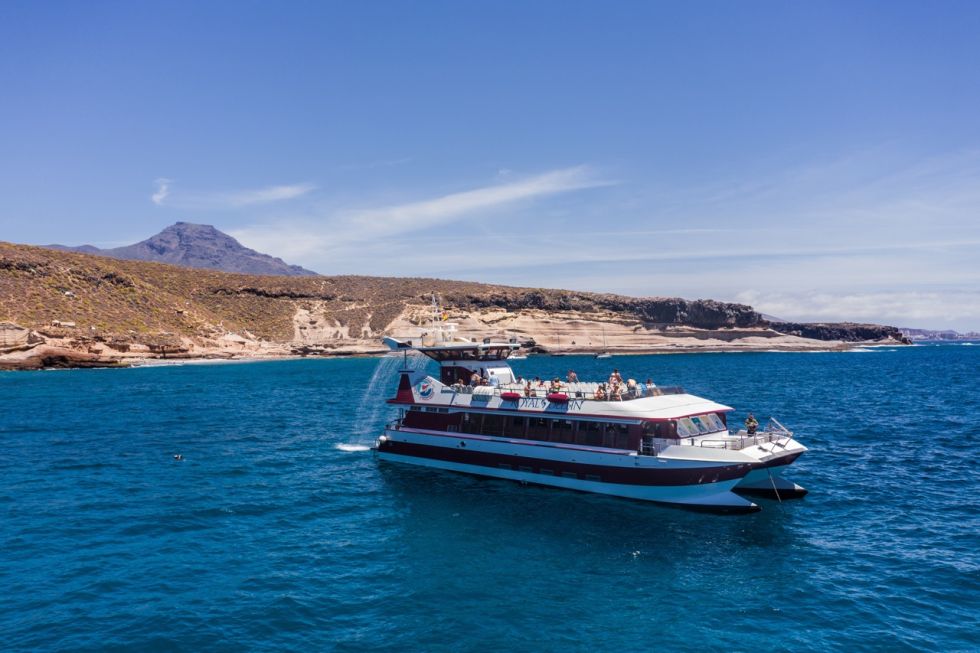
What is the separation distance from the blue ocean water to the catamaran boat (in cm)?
110

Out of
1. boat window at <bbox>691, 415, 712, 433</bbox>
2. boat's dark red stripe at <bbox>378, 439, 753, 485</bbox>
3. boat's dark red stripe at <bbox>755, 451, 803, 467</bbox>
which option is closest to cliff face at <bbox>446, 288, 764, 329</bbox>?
boat's dark red stripe at <bbox>378, 439, 753, 485</bbox>

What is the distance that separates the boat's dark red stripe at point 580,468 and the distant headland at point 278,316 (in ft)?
284

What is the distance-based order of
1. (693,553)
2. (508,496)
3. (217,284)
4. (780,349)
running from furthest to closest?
1. (780,349)
2. (217,284)
3. (508,496)
4. (693,553)

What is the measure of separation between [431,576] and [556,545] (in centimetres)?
518

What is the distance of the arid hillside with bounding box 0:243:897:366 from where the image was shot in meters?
104

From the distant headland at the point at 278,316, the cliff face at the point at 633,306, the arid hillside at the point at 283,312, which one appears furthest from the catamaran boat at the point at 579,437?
the cliff face at the point at 633,306

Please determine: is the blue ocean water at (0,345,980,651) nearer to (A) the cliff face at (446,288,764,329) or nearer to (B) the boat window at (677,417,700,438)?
(B) the boat window at (677,417,700,438)

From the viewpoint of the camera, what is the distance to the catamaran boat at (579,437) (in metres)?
26.0

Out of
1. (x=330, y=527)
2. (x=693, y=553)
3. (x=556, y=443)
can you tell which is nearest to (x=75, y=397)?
(x=330, y=527)

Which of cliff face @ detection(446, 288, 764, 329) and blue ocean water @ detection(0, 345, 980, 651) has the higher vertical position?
cliff face @ detection(446, 288, 764, 329)

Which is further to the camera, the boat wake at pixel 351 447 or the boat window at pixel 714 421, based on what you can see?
the boat wake at pixel 351 447

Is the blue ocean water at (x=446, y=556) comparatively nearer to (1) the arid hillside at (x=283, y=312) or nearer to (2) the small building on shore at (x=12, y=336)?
(2) the small building on shore at (x=12, y=336)

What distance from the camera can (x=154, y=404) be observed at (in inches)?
2261

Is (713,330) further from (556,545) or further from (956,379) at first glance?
(556,545)
